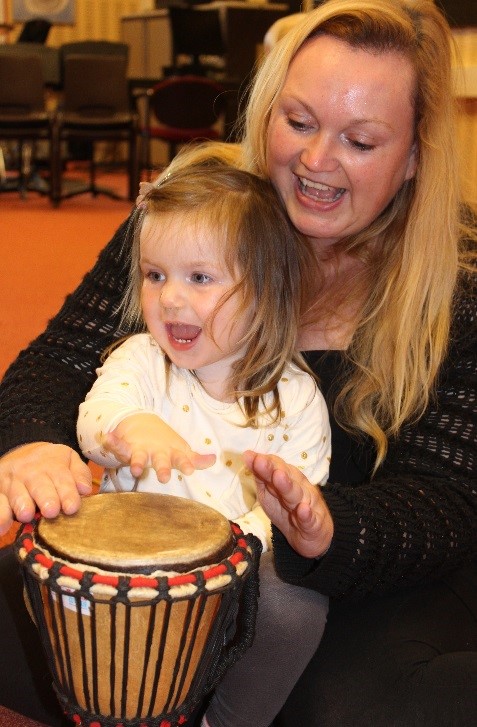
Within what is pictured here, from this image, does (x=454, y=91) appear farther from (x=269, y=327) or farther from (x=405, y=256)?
(x=269, y=327)

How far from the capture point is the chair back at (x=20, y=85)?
277 inches

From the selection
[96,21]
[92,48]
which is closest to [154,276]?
[92,48]

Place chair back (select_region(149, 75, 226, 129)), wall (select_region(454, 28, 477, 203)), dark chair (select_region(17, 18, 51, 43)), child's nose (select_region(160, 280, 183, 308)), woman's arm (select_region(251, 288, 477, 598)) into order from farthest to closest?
1. dark chair (select_region(17, 18, 51, 43))
2. chair back (select_region(149, 75, 226, 129))
3. wall (select_region(454, 28, 477, 203))
4. child's nose (select_region(160, 280, 183, 308))
5. woman's arm (select_region(251, 288, 477, 598))

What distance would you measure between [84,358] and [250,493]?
0.44 m

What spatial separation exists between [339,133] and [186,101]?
6.12 m

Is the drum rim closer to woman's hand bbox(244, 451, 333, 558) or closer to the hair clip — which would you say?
woman's hand bbox(244, 451, 333, 558)

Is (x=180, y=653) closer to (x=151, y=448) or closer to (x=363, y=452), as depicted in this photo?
(x=151, y=448)

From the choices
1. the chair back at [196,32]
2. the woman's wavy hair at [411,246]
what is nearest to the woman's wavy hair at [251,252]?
the woman's wavy hair at [411,246]

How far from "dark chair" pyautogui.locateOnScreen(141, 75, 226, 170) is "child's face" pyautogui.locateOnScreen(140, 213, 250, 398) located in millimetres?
6063

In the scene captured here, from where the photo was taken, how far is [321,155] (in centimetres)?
153

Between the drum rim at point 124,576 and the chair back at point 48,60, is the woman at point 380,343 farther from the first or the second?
the chair back at point 48,60

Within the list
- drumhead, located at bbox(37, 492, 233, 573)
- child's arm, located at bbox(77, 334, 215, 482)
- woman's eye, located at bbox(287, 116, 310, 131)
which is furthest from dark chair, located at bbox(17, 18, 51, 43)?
drumhead, located at bbox(37, 492, 233, 573)

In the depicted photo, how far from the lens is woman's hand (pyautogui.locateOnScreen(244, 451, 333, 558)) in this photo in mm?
1074

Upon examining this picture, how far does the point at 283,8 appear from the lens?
830cm
